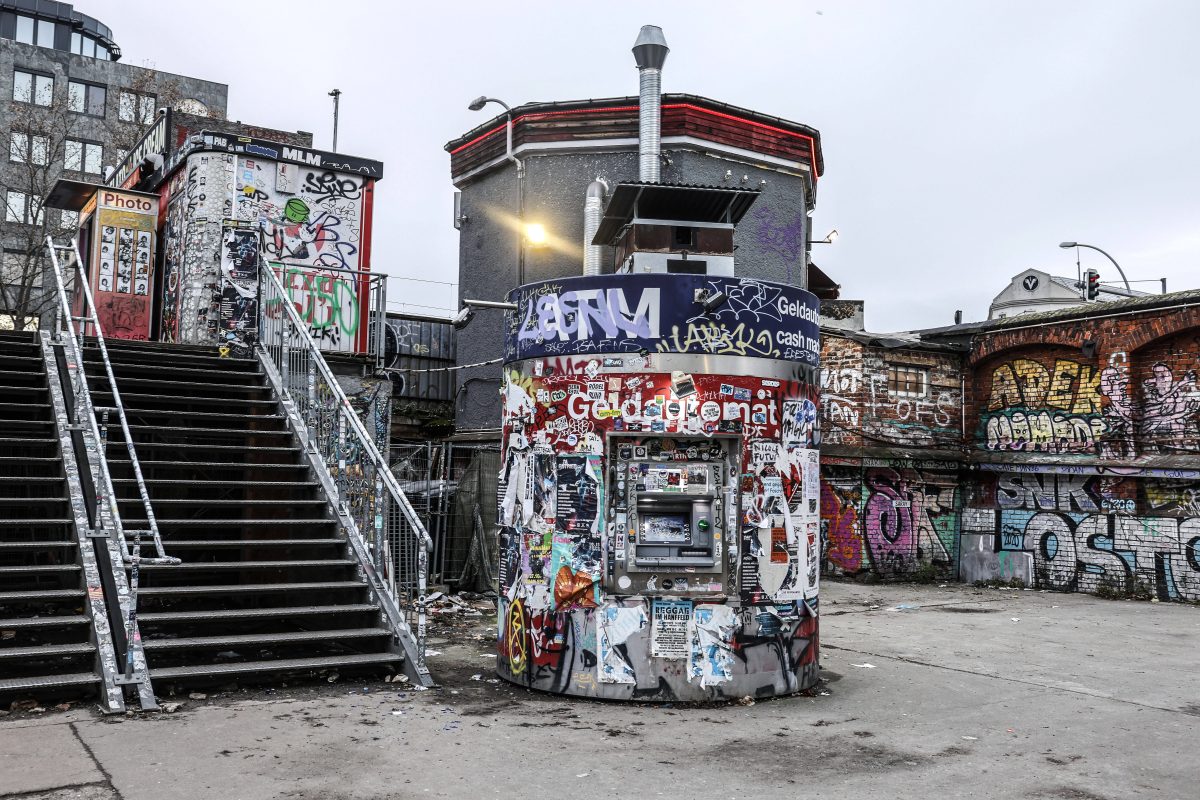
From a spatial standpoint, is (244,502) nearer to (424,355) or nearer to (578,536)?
(578,536)

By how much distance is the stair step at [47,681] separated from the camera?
6828 millimetres

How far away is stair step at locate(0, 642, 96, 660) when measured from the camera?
23.2ft

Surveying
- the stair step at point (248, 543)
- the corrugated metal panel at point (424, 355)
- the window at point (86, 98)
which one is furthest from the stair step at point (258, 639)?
the window at point (86, 98)

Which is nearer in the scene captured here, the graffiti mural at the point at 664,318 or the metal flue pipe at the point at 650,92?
the graffiti mural at the point at 664,318

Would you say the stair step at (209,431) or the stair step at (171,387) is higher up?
the stair step at (171,387)

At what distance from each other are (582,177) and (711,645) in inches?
489

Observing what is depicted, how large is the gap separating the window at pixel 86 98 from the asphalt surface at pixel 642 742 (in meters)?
45.9

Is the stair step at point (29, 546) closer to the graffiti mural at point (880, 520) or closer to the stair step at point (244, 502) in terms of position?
the stair step at point (244, 502)

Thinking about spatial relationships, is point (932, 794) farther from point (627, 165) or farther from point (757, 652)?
point (627, 165)

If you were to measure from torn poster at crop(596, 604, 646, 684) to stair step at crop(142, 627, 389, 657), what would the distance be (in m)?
1.93

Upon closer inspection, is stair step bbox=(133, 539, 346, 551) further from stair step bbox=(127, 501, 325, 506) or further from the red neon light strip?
the red neon light strip

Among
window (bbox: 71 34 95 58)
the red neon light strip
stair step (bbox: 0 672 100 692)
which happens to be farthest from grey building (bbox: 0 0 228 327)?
stair step (bbox: 0 672 100 692)

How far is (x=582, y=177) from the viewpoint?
18.7 metres

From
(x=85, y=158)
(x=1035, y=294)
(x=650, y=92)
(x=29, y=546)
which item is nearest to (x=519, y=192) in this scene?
(x=650, y=92)
